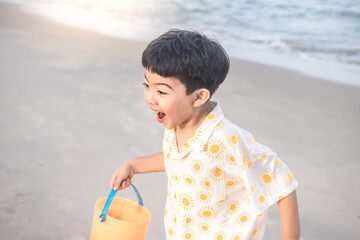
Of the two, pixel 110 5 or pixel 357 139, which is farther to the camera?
pixel 110 5

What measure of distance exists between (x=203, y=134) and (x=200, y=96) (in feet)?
0.42

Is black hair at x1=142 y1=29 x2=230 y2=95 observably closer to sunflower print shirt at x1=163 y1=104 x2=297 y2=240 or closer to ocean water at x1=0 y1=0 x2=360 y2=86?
sunflower print shirt at x1=163 y1=104 x2=297 y2=240

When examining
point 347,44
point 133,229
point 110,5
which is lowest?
point 110,5

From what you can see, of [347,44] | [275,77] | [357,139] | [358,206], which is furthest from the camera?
[347,44]

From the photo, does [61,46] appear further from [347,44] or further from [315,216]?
[347,44]

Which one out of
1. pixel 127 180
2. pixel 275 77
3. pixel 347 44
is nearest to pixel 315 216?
pixel 127 180

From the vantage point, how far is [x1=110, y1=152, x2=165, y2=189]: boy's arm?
1743 mm

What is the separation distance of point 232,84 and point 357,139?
1446mm

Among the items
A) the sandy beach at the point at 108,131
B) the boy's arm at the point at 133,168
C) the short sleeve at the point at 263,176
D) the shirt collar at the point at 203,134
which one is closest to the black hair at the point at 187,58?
the shirt collar at the point at 203,134

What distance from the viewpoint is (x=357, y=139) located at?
3527 mm

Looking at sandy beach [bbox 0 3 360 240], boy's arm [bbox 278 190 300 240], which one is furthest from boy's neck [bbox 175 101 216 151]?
sandy beach [bbox 0 3 360 240]

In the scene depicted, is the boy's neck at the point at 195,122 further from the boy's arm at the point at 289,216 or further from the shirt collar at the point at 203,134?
the boy's arm at the point at 289,216

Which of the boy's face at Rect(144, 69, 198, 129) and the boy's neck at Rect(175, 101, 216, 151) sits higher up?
the boy's face at Rect(144, 69, 198, 129)

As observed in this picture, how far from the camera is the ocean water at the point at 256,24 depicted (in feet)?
20.4
